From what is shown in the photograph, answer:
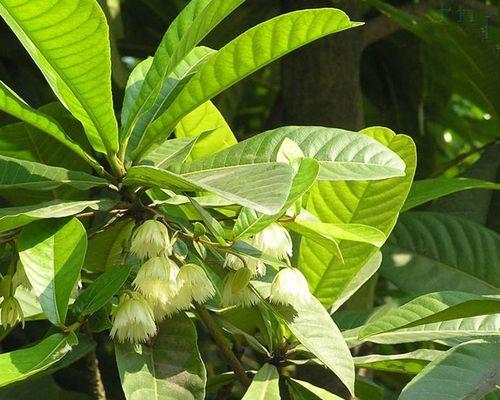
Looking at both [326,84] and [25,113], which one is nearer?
[25,113]

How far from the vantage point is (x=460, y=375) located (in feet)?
3.30

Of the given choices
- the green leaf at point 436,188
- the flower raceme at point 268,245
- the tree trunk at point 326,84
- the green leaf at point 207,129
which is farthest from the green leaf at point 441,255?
the flower raceme at point 268,245

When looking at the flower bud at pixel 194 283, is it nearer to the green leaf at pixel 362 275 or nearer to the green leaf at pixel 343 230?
the green leaf at pixel 343 230

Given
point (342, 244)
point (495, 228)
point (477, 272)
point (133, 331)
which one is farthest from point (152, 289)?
point (495, 228)

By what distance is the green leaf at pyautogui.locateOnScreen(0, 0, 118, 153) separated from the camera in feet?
3.14

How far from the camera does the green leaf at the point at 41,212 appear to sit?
976 millimetres

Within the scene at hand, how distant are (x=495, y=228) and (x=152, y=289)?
3.46 feet

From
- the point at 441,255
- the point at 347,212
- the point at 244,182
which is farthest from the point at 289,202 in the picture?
the point at 441,255

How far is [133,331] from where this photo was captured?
3.37 feet

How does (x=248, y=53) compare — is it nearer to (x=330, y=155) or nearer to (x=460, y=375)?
(x=330, y=155)

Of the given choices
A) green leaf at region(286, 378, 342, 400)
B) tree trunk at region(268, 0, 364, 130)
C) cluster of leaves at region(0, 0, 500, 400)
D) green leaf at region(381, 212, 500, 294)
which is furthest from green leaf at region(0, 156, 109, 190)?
tree trunk at region(268, 0, 364, 130)

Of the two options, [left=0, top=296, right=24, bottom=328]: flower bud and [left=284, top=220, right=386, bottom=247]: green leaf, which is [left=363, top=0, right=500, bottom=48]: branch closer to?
[left=284, top=220, right=386, bottom=247]: green leaf

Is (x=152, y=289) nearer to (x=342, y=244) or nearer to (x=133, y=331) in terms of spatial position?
(x=133, y=331)

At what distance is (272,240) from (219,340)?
0.16 m
